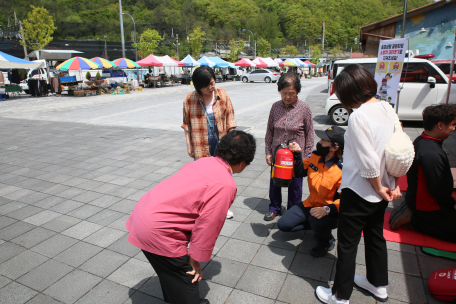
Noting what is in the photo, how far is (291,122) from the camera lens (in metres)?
3.16

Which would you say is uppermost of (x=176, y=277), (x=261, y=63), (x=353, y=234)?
(x=261, y=63)

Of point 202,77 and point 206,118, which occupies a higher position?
point 202,77

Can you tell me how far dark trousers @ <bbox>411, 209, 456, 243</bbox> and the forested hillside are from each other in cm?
9239

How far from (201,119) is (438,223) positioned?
252 centimetres

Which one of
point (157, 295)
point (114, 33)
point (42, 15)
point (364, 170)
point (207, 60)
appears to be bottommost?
point (157, 295)

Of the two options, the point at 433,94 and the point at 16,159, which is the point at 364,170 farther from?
the point at 433,94

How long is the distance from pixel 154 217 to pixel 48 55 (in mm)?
30196

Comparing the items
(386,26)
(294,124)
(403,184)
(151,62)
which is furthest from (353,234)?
(151,62)

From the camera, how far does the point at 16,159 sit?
6098mm

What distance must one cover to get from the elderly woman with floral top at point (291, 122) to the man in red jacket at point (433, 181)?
1006 mm

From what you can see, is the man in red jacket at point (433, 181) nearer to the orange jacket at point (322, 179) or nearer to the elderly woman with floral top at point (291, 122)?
the orange jacket at point (322, 179)

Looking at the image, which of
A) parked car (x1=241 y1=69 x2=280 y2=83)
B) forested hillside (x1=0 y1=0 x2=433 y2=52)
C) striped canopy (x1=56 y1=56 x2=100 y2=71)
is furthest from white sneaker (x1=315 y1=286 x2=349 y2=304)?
forested hillside (x1=0 y1=0 x2=433 y2=52)

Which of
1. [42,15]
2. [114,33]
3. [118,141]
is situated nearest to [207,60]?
[42,15]

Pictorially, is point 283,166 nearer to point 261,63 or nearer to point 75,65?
point 75,65
